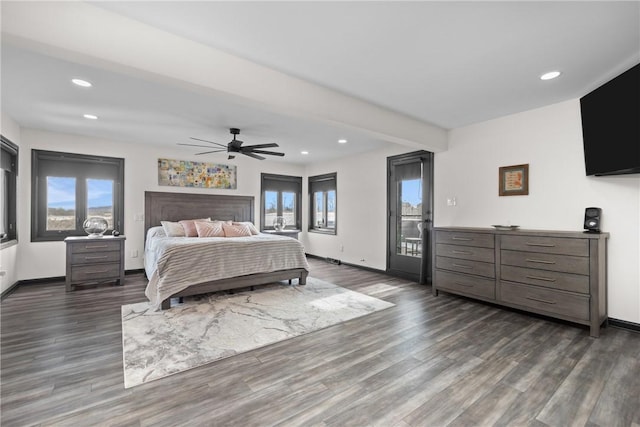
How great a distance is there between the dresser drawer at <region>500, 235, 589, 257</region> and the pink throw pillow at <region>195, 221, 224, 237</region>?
13.8 ft

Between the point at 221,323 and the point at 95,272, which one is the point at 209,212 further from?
the point at 221,323

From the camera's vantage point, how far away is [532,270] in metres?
3.01

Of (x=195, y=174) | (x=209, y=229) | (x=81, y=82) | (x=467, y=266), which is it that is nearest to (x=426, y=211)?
(x=467, y=266)

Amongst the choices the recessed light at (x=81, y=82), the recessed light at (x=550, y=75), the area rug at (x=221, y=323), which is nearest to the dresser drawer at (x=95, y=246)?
the area rug at (x=221, y=323)

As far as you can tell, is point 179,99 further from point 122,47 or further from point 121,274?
point 121,274

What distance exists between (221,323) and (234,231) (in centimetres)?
234

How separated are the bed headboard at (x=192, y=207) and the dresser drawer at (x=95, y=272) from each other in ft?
3.45

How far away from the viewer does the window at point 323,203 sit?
21.9ft

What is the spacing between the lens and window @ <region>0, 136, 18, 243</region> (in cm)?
376

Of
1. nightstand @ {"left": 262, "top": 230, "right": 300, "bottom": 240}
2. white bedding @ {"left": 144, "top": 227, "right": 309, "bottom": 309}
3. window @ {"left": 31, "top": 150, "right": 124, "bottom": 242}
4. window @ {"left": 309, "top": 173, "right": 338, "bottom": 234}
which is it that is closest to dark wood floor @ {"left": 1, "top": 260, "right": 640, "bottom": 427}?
white bedding @ {"left": 144, "top": 227, "right": 309, "bottom": 309}

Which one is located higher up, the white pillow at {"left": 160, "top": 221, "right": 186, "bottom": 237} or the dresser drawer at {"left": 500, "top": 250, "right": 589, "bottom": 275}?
the white pillow at {"left": 160, "top": 221, "right": 186, "bottom": 237}

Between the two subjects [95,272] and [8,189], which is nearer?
[8,189]

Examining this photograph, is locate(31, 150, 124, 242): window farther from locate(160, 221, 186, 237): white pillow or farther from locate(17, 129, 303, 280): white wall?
locate(160, 221, 186, 237): white pillow

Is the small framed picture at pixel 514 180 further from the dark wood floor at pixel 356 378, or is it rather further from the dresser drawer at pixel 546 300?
the dark wood floor at pixel 356 378
